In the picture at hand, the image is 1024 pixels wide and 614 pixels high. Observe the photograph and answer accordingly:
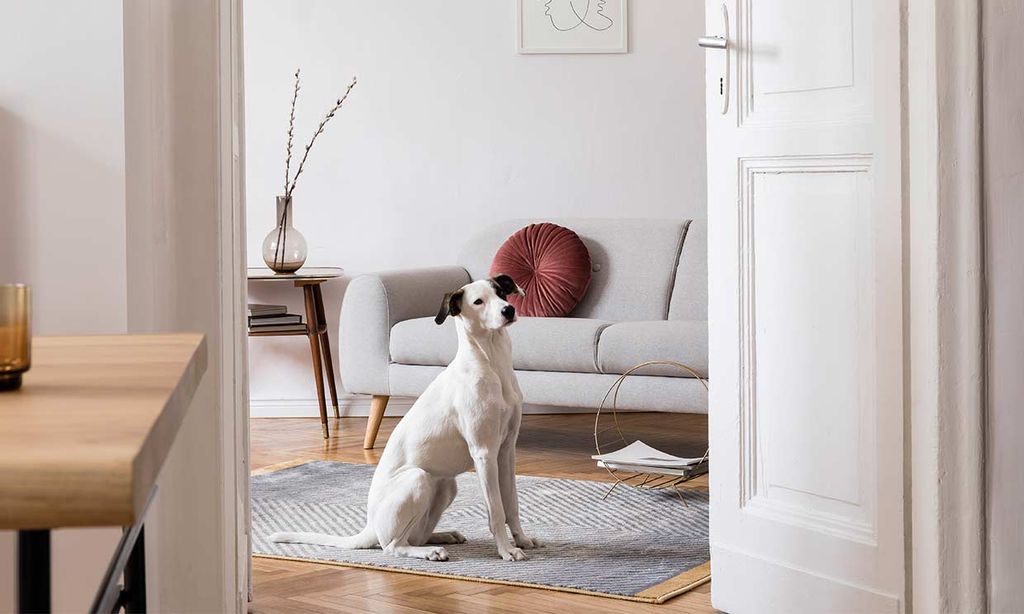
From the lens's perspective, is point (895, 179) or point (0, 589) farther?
point (895, 179)

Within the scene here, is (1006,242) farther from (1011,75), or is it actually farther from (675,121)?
(675,121)

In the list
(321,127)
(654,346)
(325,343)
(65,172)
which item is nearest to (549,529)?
(654,346)

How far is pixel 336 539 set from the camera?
122 inches

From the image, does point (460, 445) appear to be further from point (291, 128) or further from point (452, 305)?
point (291, 128)

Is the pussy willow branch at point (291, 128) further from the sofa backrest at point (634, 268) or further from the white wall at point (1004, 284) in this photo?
the white wall at point (1004, 284)

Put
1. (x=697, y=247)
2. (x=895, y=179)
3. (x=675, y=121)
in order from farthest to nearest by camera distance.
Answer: (x=675, y=121), (x=697, y=247), (x=895, y=179)

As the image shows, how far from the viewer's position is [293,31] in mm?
5504

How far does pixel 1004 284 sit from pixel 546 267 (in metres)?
3.01

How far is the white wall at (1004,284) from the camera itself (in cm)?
191

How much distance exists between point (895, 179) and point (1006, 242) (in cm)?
23

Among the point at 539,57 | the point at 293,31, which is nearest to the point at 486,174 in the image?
the point at 539,57

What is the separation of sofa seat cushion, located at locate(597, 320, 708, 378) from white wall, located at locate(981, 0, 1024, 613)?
2.14 m

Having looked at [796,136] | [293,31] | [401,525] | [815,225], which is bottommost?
[401,525]

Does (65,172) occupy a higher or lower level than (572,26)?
lower
